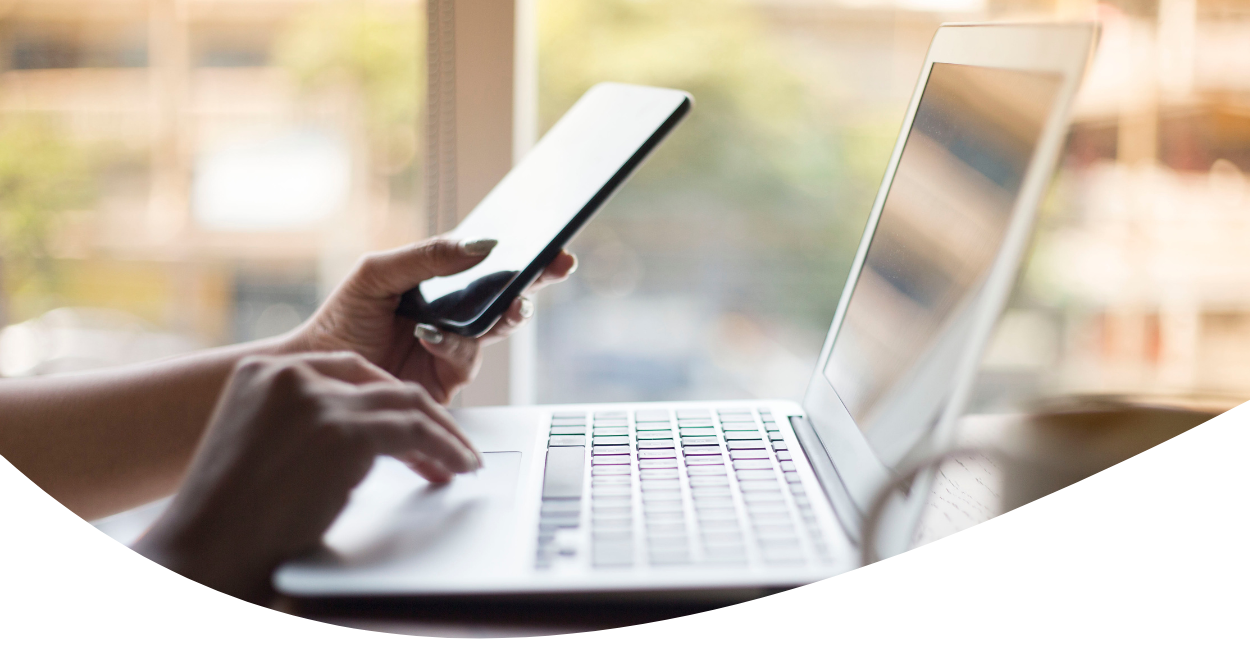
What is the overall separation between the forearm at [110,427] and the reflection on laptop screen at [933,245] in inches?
15.2

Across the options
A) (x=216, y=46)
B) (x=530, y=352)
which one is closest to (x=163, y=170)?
(x=216, y=46)

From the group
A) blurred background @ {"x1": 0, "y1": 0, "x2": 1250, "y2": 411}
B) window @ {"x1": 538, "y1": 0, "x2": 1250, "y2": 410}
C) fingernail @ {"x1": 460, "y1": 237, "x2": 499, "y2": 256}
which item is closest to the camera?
fingernail @ {"x1": 460, "y1": 237, "x2": 499, "y2": 256}

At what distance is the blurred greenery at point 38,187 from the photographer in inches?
30.7

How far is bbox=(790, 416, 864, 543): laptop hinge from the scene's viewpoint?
11.5 inches

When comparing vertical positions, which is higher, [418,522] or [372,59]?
[372,59]

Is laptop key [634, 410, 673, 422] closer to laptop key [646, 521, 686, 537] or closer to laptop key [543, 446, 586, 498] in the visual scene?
laptop key [543, 446, 586, 498]

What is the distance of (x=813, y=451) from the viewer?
40cm

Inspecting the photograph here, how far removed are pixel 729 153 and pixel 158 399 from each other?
583 millimetres

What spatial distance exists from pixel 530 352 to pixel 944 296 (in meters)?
0.53

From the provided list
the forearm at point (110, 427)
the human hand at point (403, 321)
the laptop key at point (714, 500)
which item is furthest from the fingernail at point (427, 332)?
the laptop key at point (714, 500)

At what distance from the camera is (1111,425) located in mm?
344

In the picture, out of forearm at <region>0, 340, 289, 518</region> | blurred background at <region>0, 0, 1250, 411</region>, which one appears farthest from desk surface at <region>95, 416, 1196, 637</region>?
blurred background at <region>0, 0, 1250, 411</region>

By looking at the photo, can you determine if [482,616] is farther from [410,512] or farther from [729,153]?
[729,153]

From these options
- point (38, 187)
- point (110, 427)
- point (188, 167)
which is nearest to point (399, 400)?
point (110, 427)
